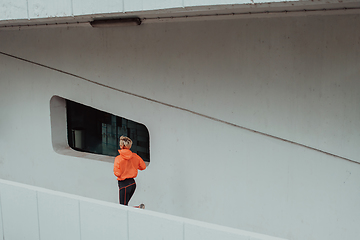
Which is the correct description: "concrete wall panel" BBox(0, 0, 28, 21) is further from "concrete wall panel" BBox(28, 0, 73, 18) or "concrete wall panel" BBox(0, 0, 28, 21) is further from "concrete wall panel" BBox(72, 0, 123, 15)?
"concrete wall panel" BBox(72, 0, 123, 15)

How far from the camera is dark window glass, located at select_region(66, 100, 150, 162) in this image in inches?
270

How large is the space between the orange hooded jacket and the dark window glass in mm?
1599

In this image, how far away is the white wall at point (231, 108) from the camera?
4.26 metres

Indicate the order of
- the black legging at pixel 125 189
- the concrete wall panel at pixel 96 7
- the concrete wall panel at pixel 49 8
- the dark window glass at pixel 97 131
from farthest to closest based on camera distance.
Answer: the dark window glass at pixel 97 131 < the black legging at pixel 125 189 < the concrete wall panel at pixel 49 8 < the concrete wall panel at pixel 96 7

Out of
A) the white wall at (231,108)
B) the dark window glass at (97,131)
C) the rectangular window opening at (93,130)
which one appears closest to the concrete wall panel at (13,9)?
the white wall at (231,108)

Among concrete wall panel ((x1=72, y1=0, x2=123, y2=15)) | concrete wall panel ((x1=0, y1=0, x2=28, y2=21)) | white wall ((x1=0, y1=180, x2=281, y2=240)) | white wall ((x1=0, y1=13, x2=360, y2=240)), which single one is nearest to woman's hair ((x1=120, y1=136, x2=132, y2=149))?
white wall ((x1=0, y1=13, x2=360, y2=240))

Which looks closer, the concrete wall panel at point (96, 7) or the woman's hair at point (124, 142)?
the concrete wall panel at point (96, 7)

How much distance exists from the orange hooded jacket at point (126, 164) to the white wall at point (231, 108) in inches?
24.6

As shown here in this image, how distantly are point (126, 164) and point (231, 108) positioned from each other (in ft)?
5.87

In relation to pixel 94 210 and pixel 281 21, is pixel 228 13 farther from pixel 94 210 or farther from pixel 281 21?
pixel 94 210

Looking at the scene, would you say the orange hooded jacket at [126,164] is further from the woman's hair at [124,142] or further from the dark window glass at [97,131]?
the dark window glass at [97,131]

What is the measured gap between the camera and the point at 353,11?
154 inches

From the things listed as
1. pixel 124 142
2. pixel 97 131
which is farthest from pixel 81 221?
pixel 97 131

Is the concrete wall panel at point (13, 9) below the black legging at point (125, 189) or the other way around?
the other way around
